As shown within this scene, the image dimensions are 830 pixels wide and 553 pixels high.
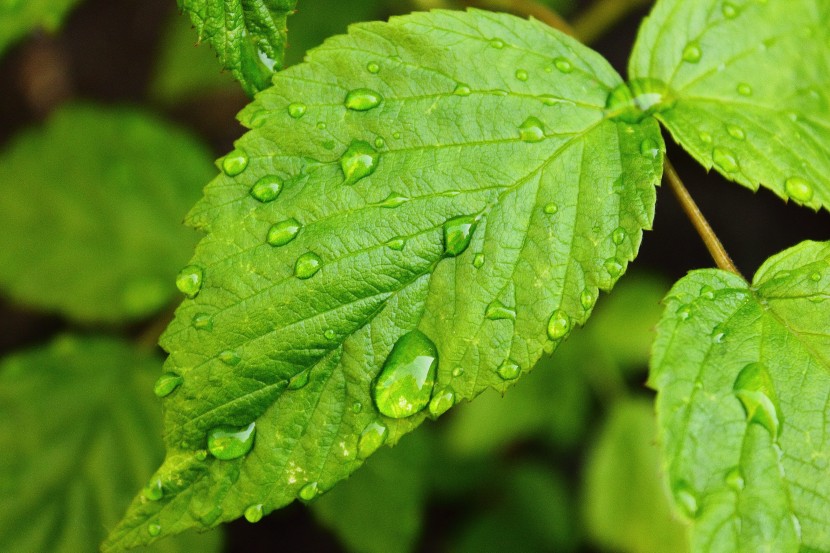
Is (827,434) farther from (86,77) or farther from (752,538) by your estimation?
(86,77)

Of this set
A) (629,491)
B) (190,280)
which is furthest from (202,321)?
(629,491)

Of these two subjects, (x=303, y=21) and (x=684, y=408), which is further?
(x=303, y=21)

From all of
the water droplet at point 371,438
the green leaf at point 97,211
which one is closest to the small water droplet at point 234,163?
the water droplet at point 371,438

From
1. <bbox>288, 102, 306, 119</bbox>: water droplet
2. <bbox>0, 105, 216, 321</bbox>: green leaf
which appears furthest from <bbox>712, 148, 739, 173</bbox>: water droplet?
<bbox>0, 105, 216, 321</bbox>: green leaf

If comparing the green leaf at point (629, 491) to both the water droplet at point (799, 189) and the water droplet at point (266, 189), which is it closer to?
the water droplet at point (799, 189)

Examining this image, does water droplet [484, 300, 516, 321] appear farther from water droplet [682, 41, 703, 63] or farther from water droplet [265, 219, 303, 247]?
water droplet [682, 41, 703, 63]

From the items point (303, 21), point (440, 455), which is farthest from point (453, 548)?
point (303, 21)
